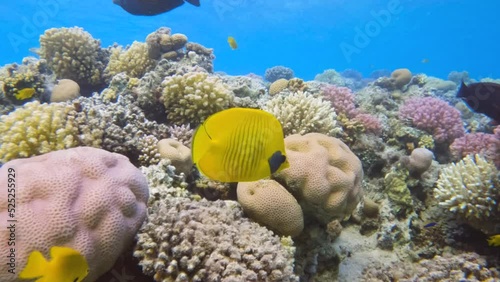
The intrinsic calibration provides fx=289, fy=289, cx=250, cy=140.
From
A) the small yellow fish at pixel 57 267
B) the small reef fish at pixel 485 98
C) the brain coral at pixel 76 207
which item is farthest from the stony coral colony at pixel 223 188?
the small reef fish at pixel 485 98

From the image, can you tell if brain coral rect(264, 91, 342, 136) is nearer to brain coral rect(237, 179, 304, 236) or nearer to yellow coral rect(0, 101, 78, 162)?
brain coral rect(237, 179, 304, 236)

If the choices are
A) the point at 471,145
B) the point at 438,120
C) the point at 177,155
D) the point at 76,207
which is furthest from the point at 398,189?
the point at 76,207

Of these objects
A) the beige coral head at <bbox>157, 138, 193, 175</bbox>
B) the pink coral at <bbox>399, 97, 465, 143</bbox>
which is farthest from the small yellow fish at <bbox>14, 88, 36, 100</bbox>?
the pink coral at <bbox>399, 97, 465, 143</bbox>

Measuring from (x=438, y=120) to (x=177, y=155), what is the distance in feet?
20.5

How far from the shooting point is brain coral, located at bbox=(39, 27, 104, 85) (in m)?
6.70

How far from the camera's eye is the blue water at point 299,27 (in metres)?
49.4

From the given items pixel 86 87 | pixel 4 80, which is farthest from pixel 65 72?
pixel 4 80

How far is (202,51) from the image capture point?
25.7ft

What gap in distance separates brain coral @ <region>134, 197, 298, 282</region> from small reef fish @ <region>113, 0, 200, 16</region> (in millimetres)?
4702

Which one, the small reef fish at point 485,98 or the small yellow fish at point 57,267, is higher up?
the small reef fish at point 485,98

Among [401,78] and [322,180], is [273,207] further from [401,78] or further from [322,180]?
[401,78]

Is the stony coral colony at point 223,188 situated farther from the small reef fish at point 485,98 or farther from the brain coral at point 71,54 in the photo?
the small reef fish at point 485,98

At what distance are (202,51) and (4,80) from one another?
4328 millimetres

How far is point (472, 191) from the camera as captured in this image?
158 inches
